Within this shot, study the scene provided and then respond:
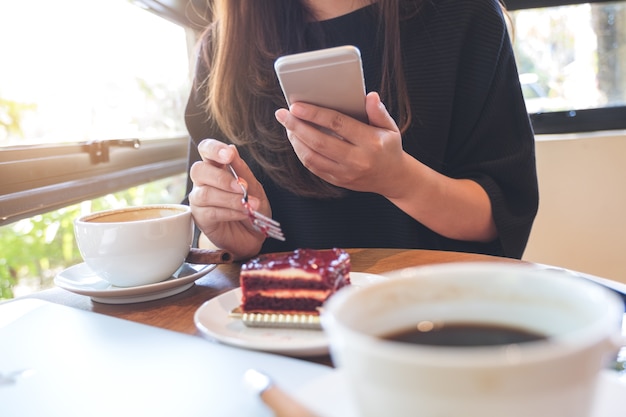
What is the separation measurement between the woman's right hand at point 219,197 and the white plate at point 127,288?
0.32ft

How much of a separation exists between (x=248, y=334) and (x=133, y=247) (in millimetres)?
228

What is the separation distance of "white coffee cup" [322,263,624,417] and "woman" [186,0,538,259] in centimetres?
53

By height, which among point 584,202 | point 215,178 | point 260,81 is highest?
point 260,81

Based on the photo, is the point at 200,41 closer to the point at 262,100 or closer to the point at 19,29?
the point at 262,100

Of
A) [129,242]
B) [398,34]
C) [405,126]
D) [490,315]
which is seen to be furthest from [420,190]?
[490,315]

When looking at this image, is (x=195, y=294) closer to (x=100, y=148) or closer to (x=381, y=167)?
(x=381, y=167)

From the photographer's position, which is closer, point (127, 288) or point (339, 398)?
point (339, 398)

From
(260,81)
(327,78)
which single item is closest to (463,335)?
(327,78)

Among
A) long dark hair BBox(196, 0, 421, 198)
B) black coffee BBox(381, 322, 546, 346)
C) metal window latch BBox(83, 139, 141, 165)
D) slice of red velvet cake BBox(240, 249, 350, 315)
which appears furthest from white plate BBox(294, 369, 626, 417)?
metal window latch BBox(83, 139, 141, 165)

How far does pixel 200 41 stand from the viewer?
4.30 ft

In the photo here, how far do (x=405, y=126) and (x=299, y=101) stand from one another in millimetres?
409

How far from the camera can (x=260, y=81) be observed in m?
1.17

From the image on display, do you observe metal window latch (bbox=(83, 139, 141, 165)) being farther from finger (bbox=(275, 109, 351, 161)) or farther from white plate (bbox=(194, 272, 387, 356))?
white plate (bbox=(194, 272, 387, 356))

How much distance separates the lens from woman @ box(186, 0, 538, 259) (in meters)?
0.91
